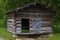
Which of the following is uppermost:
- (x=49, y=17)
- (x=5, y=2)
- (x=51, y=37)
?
(x=5, y=2)

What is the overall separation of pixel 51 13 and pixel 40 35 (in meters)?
2.44

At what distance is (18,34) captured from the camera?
72.4 ft

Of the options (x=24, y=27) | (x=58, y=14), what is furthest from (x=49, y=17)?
(x=58, y=14)

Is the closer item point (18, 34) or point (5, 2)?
point (18, 34)

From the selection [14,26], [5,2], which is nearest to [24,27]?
[14,26]

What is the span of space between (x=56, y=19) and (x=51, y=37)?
32.9ft

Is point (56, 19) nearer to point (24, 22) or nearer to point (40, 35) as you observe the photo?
point (24, 22)

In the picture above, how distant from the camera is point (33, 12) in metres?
22.8

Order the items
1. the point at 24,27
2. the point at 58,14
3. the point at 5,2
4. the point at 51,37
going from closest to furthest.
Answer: the point at 51,37
the point at 24,27
the point at 58,14
the point at 5,2

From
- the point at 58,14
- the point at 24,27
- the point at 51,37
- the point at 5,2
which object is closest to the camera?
the point at 51,37

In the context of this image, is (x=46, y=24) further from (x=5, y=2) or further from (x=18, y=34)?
(x=5, y=2)

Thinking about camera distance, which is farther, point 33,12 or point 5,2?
point 5,2

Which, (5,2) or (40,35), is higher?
(5,2)

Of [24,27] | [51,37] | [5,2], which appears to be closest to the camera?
[51,37]
